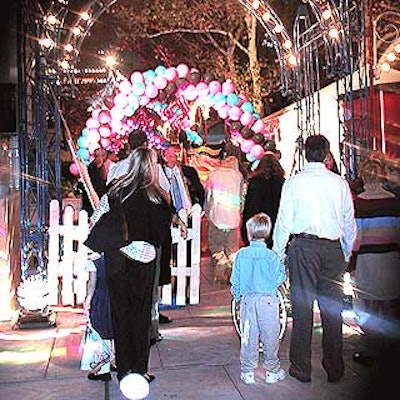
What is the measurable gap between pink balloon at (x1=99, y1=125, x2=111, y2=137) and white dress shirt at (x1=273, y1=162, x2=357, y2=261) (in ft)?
30.0

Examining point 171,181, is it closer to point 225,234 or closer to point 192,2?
point 225,234

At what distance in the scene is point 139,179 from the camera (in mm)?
4727

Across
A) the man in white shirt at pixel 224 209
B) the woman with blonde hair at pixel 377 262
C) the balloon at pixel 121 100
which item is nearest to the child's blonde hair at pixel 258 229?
the woman with blonde hair at pixel 377 262

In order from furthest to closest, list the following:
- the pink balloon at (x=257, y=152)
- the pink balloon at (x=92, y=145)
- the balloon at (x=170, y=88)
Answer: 1. the pink balloon at (x=92, y=145)
2. the balloon at (x=170, y=88)
3. the pink balloon at (x=257, y=152)

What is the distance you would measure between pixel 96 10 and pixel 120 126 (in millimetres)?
5188

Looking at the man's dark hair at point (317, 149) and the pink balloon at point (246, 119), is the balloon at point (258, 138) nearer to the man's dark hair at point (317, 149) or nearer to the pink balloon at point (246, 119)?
the pink balloon at point (246, 119)

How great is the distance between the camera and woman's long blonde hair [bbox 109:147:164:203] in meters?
4.67

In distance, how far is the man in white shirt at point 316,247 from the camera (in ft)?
16.0

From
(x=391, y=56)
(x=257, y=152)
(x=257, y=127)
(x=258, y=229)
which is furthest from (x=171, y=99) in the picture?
(x=258, y=229)

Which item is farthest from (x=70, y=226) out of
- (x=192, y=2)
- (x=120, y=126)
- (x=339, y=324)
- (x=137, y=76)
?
(x=192, y=2)

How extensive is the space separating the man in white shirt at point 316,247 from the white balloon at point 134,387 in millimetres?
1149

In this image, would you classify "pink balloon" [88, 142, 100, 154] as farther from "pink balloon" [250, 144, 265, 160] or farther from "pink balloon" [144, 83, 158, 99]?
"pink balloon" [250, 144, 265, 160]

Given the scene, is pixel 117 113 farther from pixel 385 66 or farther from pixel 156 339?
pixel 156 339

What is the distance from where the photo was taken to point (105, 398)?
4688 millimetres
